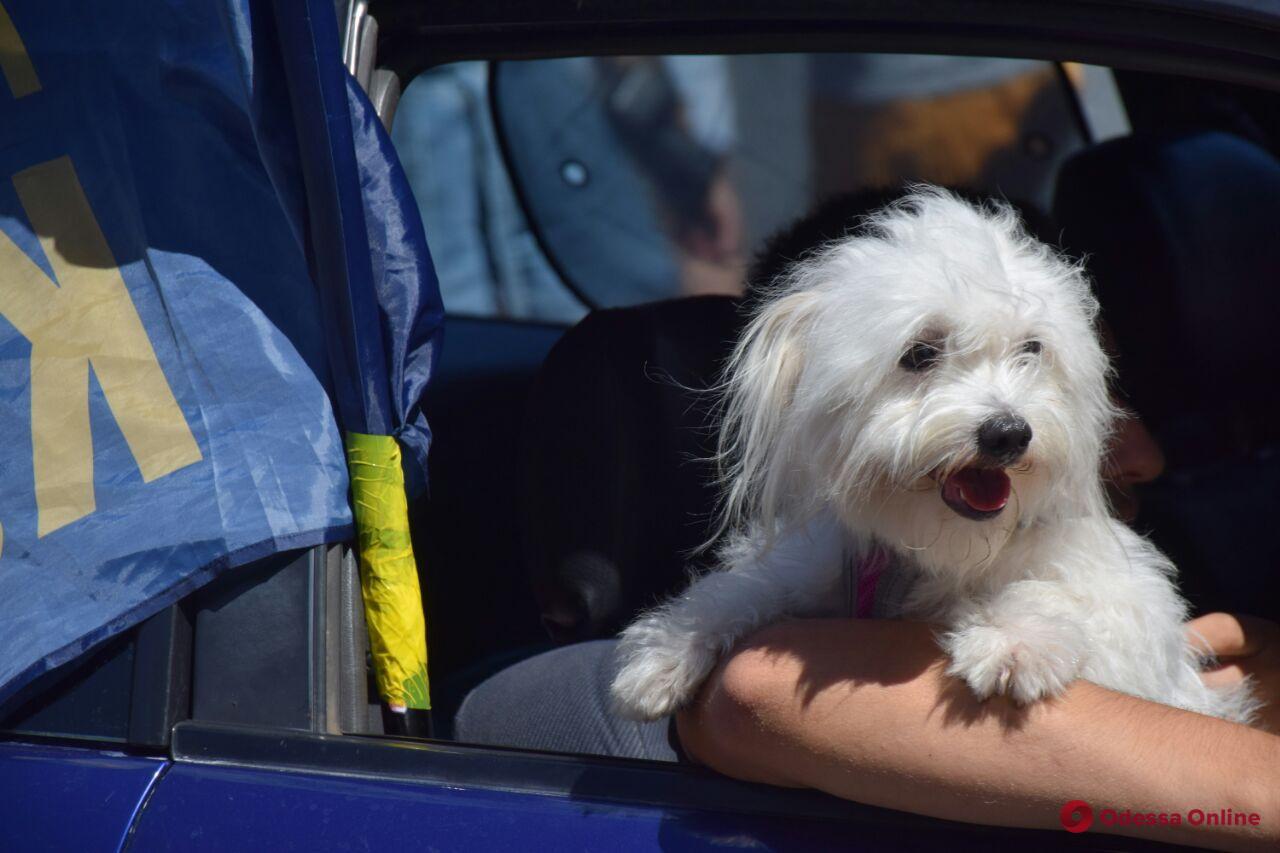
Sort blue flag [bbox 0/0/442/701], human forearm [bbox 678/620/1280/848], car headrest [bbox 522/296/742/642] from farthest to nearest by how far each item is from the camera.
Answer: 1. car headrest [bbox 522/296/742/642]
2. blue flag [bbox 0/0/442/701]
3. human forearm [bbox 678/620/1280/848]

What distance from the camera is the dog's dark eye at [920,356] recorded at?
1.57 meters

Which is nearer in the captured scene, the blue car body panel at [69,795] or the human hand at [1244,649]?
the blue car body panel at [69,795]

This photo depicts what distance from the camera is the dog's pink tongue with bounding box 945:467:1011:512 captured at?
1.50 m

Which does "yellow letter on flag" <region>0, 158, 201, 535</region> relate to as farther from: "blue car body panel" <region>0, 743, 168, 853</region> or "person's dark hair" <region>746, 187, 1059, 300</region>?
"person's dark hair" <region>746, 187, 1059, 300</region>

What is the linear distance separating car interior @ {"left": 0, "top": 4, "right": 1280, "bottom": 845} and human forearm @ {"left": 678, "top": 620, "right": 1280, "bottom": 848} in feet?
1.67

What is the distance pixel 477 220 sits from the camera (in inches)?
163

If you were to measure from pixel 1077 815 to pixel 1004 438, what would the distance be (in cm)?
46

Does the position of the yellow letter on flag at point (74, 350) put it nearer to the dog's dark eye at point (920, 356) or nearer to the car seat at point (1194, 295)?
the dog's dark eye at point (920, 356)

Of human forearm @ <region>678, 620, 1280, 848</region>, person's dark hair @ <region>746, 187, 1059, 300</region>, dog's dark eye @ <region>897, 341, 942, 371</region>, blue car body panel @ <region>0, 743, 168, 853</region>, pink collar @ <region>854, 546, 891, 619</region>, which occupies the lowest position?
human forearm @ <region>678, 620, 1280, 848</region>

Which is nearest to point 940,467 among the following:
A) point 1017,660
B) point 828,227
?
point 1017,660

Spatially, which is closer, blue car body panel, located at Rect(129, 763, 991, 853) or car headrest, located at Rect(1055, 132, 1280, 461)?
blue car body panel, located at Rect(129, 763, 991, 853)

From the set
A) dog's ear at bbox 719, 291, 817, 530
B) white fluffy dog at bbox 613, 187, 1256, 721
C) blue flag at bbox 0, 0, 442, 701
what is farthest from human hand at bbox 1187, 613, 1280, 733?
blue flag at bbox 0, 0, 442, 701

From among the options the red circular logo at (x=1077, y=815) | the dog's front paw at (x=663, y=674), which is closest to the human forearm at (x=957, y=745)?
the red circular logo at (x=1077, y=815)

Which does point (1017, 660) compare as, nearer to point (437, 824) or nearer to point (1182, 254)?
point (437, 824)
